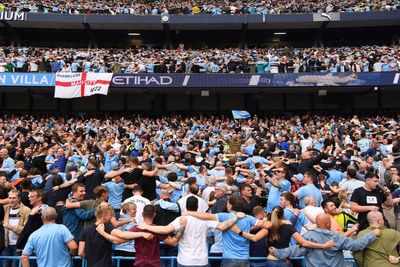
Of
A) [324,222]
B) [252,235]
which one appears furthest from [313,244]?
[252,235]

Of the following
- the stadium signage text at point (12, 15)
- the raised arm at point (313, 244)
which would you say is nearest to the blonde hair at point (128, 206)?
the raised arm at point (313, 244)

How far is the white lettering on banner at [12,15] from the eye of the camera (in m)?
28.3

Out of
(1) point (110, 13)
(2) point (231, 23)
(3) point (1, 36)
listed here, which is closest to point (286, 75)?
(2) point (231, 23)

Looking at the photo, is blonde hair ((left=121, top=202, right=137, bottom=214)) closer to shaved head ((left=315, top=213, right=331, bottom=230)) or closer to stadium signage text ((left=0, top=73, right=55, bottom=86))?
shaved head ((left=315, top=213, right=331, bottom=230))

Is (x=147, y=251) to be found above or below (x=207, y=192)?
below

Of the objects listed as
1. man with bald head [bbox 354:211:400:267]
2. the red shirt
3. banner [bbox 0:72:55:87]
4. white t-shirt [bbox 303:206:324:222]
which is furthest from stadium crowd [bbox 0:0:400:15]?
man with bald head [bbox 354:211:400:267]

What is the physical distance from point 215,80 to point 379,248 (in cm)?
1887

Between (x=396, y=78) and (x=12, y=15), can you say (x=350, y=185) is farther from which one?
(x=12, y=15)

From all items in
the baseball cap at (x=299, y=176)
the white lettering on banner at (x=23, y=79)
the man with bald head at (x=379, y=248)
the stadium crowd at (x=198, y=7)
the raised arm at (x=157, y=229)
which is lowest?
the man with bald head at (x=379, y=248)

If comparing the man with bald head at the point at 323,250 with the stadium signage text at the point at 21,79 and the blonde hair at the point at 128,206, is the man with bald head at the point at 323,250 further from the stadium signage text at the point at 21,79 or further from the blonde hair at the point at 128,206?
the stadium signage text at the point at 21,79

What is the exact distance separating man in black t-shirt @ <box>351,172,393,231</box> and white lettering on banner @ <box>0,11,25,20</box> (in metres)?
28.8

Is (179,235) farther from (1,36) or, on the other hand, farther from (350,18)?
(1,36)

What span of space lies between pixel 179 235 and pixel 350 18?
28.2m

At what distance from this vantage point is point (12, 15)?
93.8ft
